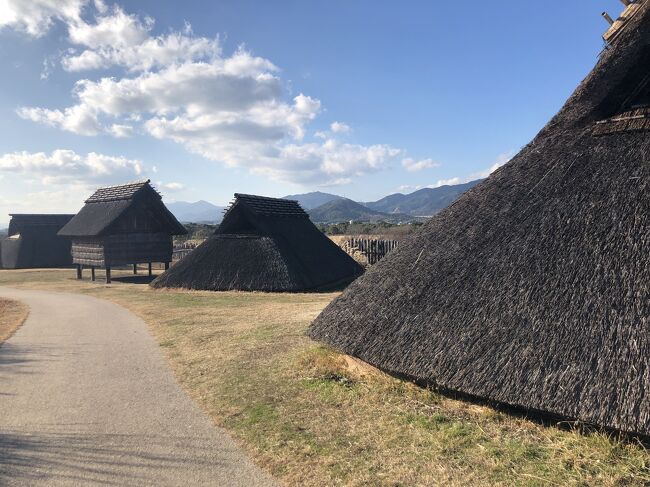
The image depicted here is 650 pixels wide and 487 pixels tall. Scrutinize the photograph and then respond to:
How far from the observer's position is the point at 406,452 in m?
5.11

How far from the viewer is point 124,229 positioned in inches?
1075

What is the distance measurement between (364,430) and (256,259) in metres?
16.6

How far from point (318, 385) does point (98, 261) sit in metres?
24.1

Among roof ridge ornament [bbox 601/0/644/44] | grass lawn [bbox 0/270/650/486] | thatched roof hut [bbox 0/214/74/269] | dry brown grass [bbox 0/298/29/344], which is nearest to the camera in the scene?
grass lawn [bbox 0/270/650/486]

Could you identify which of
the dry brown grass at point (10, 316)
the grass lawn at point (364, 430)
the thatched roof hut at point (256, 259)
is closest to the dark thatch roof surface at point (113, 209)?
the thatched roof hut at point (256, 259)

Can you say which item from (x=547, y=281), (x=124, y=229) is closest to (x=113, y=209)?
(x=124, y=229)

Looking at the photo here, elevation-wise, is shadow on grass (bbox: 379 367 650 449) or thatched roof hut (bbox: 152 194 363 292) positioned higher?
thatched roof hut (bbox: 152 194 363 292)

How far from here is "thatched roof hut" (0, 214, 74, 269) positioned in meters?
40.8

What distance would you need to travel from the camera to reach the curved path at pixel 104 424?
4.88m

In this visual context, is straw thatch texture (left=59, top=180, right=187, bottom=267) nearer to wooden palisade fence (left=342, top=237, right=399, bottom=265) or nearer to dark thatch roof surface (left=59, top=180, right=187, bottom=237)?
dark thatch roof surface (left=59, top=180, right=187, bottom=237)

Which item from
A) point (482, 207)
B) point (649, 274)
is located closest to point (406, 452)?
point (649, 274)

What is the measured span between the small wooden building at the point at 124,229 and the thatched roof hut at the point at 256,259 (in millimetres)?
5574

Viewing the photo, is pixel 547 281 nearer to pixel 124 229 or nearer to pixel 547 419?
pixel 547 419

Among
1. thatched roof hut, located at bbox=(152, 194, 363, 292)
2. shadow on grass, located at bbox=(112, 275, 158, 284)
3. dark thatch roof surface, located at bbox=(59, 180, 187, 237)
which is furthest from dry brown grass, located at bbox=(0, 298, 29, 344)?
shadow on grass, located at bbox=(112, 275, 158, 284)
